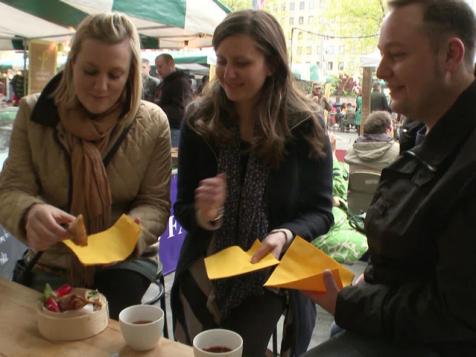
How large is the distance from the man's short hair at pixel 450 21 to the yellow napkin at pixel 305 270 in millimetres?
592

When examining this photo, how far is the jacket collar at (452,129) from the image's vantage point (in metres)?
1.08

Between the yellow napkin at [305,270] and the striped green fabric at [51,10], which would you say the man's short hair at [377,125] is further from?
the yellow napkin at [305,270]

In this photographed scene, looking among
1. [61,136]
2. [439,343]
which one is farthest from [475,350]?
[61,136]

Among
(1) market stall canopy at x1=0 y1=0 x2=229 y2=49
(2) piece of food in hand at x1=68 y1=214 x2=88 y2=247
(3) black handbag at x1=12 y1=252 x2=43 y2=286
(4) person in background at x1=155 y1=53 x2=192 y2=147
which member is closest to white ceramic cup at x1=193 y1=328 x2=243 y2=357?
(2) piece of food in hand at x1=68 y1=214 x2=88 y2=247

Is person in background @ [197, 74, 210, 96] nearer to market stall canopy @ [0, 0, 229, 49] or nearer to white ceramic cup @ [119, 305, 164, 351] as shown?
market stall canopy @ [0, 0, 229, 49]

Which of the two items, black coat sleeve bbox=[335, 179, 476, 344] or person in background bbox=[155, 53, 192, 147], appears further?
person in background bbox=[155, 53, 192, 147]

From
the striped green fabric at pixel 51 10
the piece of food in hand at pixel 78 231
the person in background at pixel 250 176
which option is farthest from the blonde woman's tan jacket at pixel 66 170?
the striped green fabric at pixel 51 10

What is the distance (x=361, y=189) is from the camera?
4020 mm

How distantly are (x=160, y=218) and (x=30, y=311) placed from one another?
0.52 meters

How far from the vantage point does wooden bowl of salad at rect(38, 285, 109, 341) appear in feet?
3.72

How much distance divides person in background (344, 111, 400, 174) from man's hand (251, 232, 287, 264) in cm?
315

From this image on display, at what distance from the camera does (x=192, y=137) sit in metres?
1.76

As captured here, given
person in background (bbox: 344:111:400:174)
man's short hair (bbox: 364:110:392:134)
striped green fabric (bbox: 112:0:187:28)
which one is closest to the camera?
striped green fabric (bbox: 112:0:187:28)

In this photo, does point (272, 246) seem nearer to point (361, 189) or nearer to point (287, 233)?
point (287, 233)
